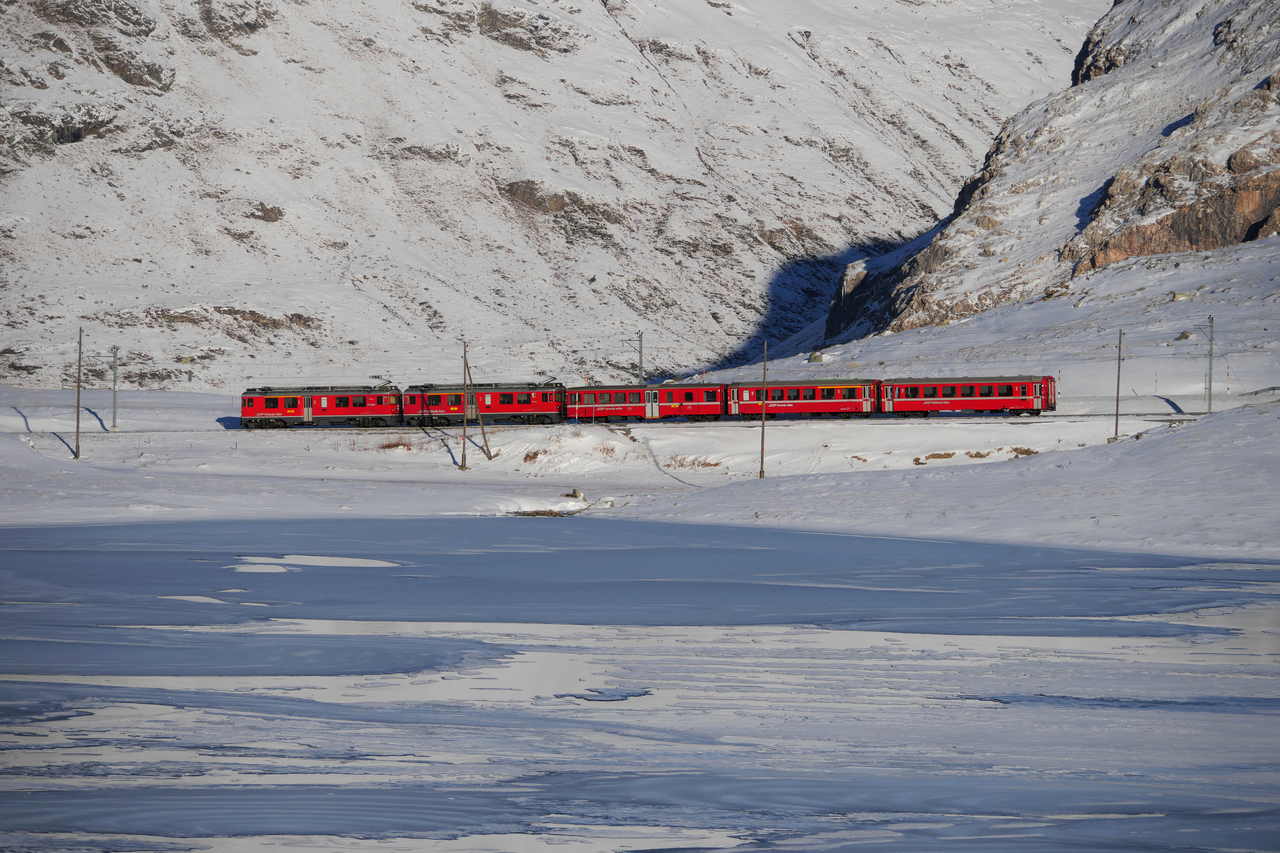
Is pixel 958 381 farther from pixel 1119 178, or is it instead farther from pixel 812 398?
pixel 1119 178

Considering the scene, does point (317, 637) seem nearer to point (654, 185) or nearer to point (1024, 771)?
point (1024, 771)

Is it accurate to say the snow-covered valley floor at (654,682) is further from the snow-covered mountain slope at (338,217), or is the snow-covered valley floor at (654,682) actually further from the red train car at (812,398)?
the snow-covered mountain slope at (338,217)

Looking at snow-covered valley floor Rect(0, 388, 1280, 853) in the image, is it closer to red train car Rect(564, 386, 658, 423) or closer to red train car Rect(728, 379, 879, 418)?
red train car Rect(728, 379, 879, 418)

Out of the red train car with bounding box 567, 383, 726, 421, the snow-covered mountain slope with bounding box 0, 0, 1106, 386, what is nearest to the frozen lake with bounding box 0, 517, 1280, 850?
the red train car with bounding box 567, 383, 726, 421

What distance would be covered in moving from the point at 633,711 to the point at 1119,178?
122048 millimetres

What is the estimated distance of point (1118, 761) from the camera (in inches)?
387

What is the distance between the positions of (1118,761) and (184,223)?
535 ft

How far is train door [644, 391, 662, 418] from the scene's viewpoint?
6975cm

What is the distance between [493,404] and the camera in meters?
70.8

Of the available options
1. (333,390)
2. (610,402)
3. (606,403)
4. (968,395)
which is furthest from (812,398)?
(333,390)

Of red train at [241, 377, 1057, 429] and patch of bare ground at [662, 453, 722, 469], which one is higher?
red train at [241, 377, 1057, 429]

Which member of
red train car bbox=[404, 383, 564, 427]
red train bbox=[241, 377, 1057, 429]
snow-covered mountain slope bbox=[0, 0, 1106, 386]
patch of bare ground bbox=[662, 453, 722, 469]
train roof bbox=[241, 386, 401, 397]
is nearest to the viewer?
patch of bare ground bbox=[662, 453, 722, 469]

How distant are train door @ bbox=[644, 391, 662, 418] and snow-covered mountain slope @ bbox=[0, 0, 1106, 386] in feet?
204

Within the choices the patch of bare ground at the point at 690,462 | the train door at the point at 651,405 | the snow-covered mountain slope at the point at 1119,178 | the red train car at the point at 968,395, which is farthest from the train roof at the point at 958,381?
the snow-covered mountain slope at the point at 1119,178
